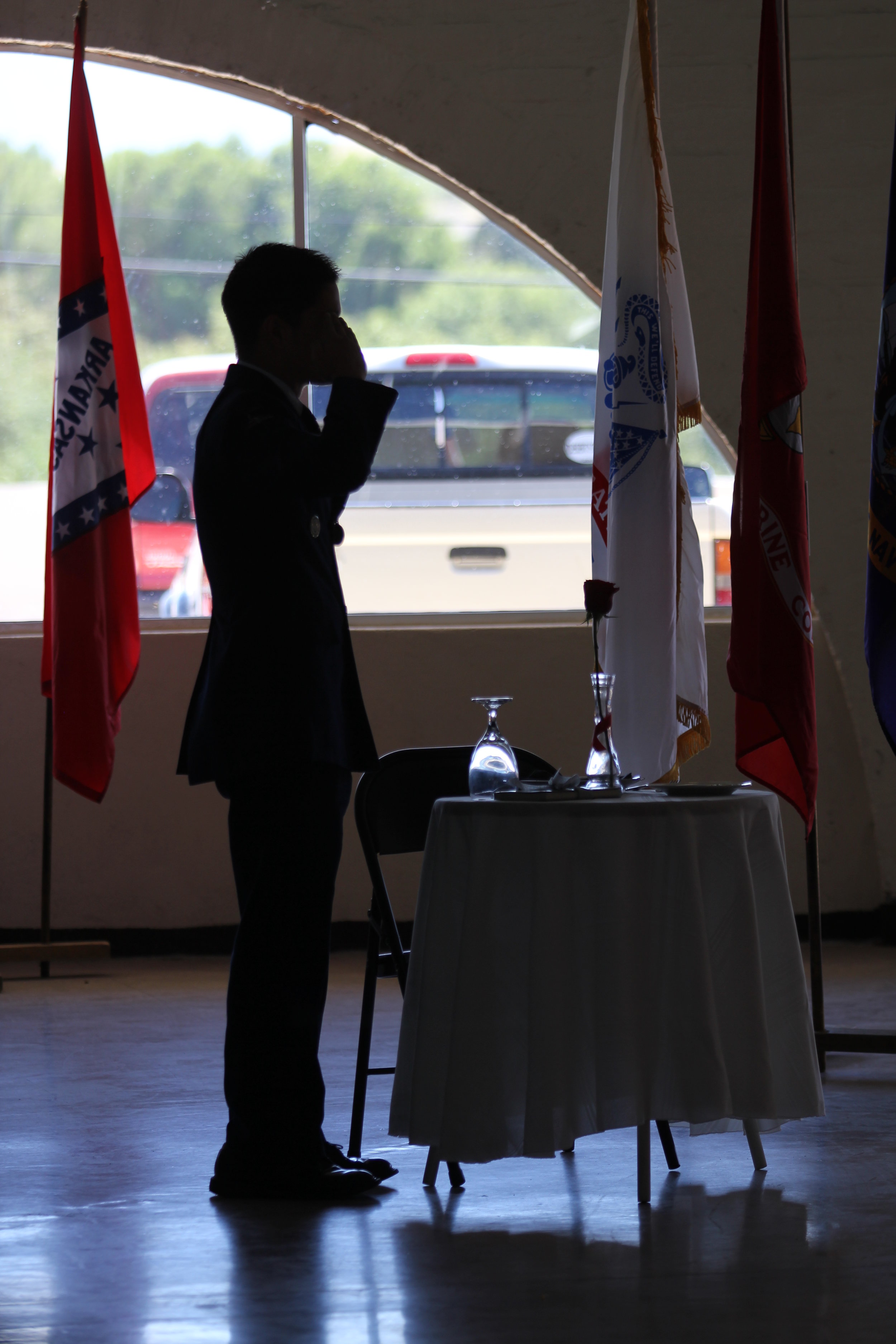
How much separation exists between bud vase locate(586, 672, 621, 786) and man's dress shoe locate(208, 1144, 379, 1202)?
0.76 m

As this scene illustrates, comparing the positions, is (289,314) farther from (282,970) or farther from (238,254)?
(238,254)

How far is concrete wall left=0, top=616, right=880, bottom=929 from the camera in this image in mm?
5074

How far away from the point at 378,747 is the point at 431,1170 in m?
2.84

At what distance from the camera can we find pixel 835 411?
5156mm

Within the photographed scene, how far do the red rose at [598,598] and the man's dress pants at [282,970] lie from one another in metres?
0.51

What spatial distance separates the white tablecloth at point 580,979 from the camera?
7.21ft

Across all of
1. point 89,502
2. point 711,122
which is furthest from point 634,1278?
point 711,122

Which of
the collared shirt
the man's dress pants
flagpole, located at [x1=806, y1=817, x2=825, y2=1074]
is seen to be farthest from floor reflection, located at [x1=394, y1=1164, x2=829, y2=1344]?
the collared shirt

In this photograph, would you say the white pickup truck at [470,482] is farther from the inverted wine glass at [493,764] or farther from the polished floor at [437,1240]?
the inverted wine glass at [493,764]

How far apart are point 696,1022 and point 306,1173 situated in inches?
27.3

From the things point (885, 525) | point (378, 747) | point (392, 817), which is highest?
point (885, 525)

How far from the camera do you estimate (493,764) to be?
2.47 metres

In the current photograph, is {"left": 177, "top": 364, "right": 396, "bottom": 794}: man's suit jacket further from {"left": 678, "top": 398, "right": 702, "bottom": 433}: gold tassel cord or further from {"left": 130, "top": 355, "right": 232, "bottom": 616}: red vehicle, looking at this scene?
{"left": 130, "top": 355, "right": 232, "bottom": 616}: red vehicle

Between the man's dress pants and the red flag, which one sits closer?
the man's dress pants
